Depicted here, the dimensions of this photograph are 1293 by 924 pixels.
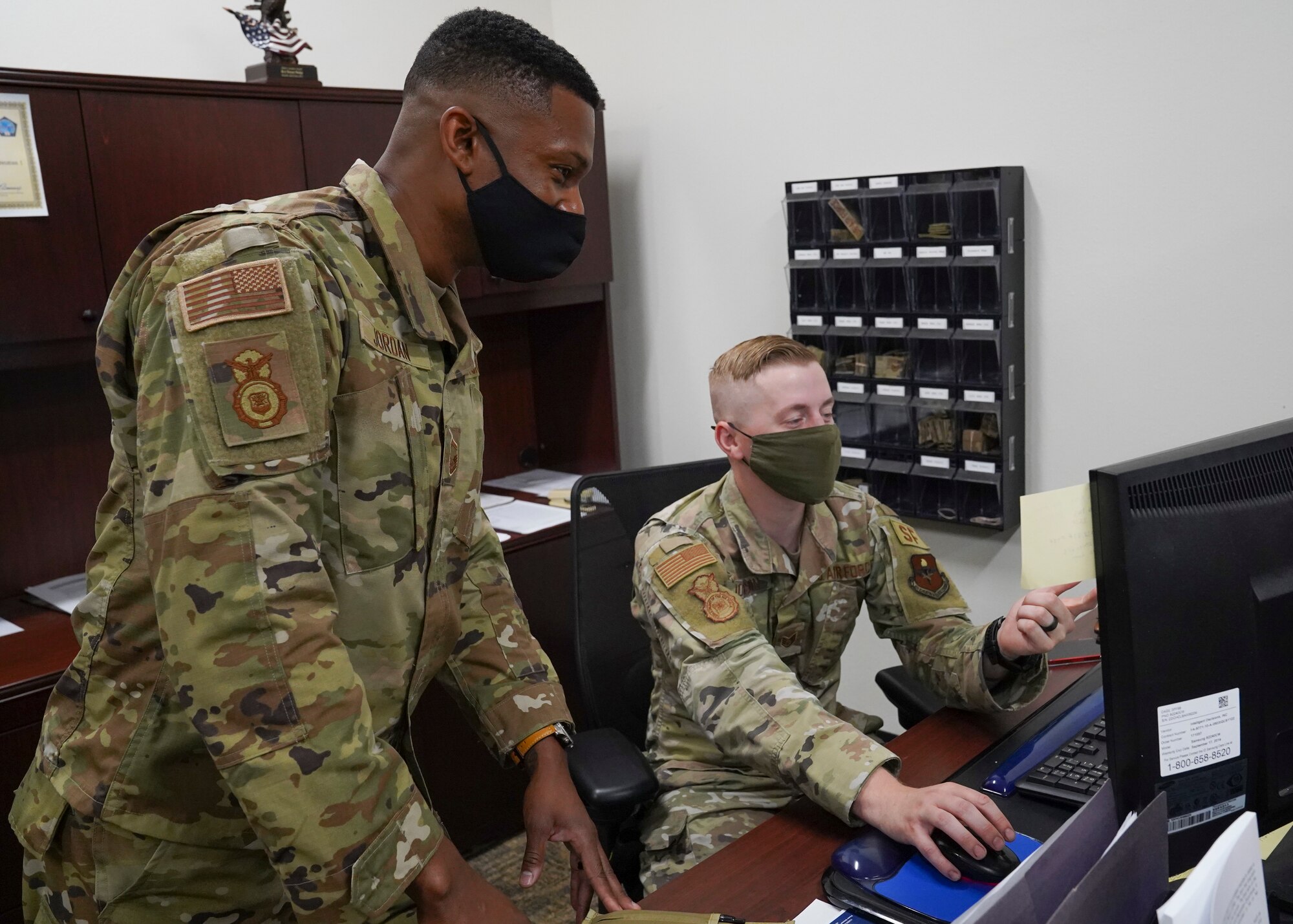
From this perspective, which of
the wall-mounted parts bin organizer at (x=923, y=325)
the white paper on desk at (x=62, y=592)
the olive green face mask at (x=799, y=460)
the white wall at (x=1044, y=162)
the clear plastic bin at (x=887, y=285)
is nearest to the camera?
the olive green face mask at (x=799, y=460)

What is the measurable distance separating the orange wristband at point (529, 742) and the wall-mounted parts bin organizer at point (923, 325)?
1465 millimetres

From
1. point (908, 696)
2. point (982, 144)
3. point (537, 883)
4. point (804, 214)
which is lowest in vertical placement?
point (537, 883)

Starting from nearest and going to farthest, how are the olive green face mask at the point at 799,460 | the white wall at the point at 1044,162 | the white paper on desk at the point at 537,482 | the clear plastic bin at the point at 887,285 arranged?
the olive green face mask at the point at 799,460, the white wall at the point at 1044,162, the clear plastic bin at the point at 887,285, the white paper on desk at the point at 537,482

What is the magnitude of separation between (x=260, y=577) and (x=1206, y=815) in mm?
791

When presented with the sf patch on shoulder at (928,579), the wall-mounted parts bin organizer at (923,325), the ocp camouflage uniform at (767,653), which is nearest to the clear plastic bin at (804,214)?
the wall-mounted parts bin organizer at (923,325)

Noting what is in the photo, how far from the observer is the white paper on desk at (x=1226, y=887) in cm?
58

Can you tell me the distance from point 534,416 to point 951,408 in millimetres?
1395

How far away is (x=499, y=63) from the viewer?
1.02 metres

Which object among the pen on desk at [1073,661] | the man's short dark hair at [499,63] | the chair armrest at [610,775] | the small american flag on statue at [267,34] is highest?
the small american flag on statue at [267,34]

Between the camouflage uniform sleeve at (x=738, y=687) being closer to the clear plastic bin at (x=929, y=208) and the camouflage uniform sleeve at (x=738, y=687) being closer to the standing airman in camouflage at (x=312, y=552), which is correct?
the standing airman in camouflage at (x=312, y=552)

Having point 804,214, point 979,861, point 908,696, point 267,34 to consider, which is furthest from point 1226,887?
point 267,34

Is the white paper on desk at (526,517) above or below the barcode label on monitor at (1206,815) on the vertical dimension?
below

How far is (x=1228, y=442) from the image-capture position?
83 cm

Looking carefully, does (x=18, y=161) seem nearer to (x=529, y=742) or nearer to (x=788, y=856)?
(x=529, y=742)
